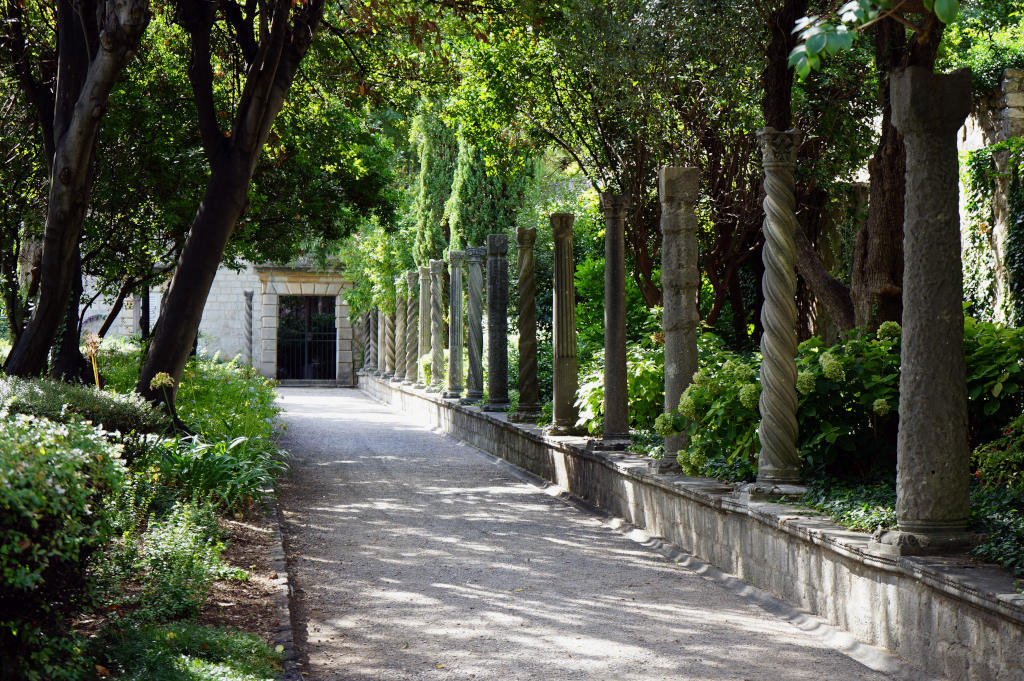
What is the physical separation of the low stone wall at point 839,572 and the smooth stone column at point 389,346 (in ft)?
66.3

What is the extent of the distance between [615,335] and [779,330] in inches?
138

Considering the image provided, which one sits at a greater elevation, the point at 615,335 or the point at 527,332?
the point at 527,332

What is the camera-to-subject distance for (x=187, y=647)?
4719mm

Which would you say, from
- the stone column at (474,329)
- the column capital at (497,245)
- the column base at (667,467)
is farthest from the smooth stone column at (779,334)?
the stone column at (474,329)

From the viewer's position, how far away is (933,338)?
531cm

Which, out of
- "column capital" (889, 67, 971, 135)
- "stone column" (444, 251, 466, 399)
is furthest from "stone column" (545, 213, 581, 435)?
"column capital" (889, 67, 971, 135)

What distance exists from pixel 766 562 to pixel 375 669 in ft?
8.84

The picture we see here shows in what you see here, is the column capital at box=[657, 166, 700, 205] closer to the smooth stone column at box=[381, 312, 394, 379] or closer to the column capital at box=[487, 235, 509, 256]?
the column capital at box=[487, 235, 509, 256]

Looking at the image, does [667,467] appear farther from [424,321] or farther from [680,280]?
[424,321]

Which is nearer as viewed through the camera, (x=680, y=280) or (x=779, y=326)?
(x=779, y=326)

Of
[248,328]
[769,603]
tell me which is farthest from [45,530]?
[248,328]

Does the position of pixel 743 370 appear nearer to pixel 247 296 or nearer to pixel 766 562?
pixel 766 562

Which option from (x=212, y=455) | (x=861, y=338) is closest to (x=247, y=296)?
(x=212, y=455)

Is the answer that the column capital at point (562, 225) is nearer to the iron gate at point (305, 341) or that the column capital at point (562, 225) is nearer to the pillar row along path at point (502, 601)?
the pillar row along path at point (502, 601)
